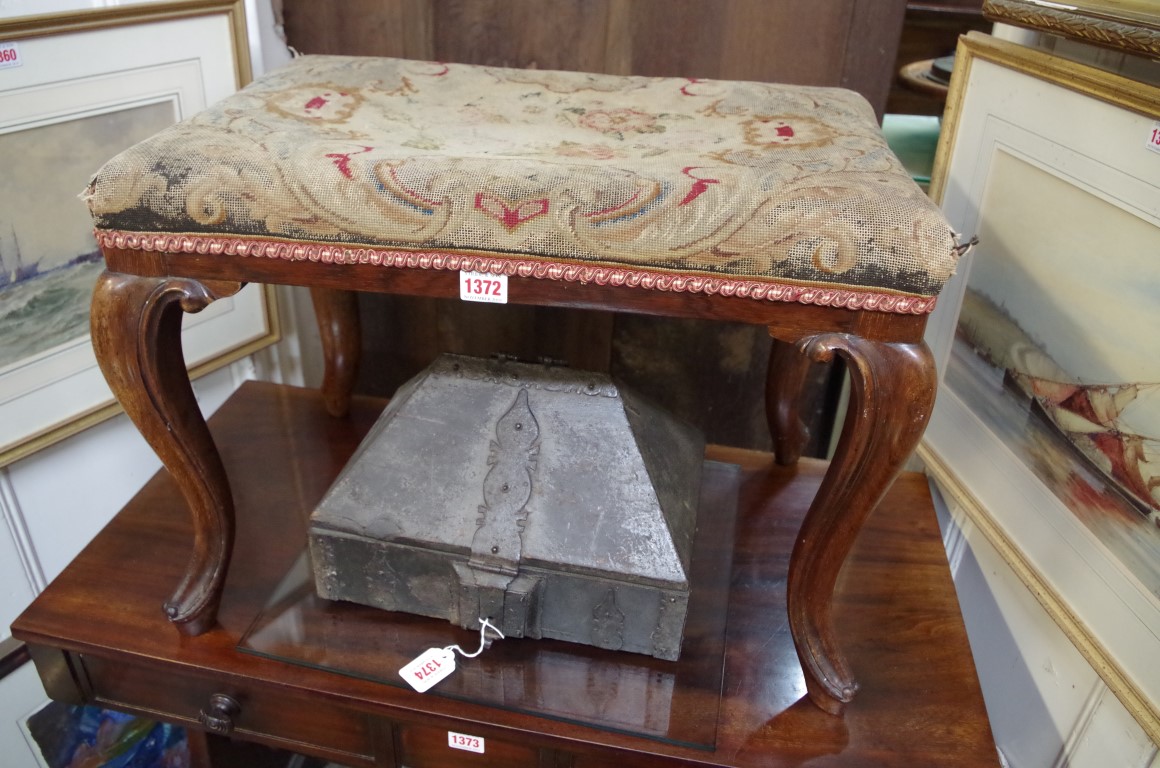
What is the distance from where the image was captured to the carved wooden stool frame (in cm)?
65

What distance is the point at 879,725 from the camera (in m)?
0.79

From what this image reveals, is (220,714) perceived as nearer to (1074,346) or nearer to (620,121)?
(620,121)

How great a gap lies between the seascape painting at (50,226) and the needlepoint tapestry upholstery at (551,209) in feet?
0.96

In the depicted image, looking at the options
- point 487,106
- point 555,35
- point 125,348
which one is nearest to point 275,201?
point 125,348

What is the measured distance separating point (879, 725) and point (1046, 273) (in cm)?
46

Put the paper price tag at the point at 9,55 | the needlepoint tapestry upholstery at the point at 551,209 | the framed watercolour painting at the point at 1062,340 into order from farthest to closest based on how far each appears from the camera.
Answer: the paper price tag at the point at 9,55, the framed watercolour painting at the point at 1062,340, the needlepoint tapestry upholstery at the point at 551,209

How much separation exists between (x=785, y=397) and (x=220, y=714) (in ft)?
2.31

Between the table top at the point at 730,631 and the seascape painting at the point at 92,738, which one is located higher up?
the table top at the point at 730,631

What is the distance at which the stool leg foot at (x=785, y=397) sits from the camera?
1056mm

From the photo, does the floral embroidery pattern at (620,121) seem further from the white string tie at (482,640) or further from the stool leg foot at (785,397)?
the white string tie at (482,640)

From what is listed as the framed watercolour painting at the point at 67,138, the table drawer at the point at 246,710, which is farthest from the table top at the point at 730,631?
the framed watercolour painting at the point at 67,138

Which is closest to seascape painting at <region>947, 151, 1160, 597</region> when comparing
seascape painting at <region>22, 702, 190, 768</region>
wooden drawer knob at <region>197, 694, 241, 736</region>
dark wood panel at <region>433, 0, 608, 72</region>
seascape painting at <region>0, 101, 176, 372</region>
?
dark wood panel at <region>433, 0, 608, 72</region>

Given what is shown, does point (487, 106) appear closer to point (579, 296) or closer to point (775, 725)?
point (579, 296)

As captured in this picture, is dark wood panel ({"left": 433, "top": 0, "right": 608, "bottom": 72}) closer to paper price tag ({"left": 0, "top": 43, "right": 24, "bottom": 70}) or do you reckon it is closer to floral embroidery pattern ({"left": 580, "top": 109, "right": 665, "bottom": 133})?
floral embroidery pattern ({"left": 580, "top": 109, "right": 665, "bottom": 133})
